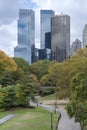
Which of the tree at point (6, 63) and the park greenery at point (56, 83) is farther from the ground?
the tree at point (6, 63)

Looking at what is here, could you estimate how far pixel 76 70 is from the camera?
221 feet

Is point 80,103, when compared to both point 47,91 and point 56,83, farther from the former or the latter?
point 47,91

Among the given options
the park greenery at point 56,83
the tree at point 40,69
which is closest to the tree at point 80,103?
the park greenery at point 56,83

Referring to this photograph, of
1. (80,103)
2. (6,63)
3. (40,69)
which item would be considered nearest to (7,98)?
(80,103)

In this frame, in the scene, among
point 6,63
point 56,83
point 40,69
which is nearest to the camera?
point 56,83

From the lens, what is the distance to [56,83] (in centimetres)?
8562

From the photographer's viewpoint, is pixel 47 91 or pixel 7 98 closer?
pixel 7 98

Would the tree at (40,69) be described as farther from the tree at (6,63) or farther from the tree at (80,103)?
the tree at (80,103)

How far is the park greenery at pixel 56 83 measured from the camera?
3991cm

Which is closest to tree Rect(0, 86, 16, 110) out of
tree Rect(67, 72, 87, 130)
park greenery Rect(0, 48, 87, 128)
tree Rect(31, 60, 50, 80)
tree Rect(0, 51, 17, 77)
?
park greenery Rect(0, 48, 87, 128)

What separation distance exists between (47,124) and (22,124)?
3.20m

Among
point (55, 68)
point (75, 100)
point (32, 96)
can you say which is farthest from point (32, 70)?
point (75, 100)

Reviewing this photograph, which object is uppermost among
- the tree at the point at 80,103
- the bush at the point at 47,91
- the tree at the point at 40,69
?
the tree at the point at 40,69

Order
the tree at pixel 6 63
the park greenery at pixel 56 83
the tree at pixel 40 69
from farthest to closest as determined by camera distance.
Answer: the tree at pixel 40 69, the tree at pixel 6 63, the park greenery at pixel 56 83
